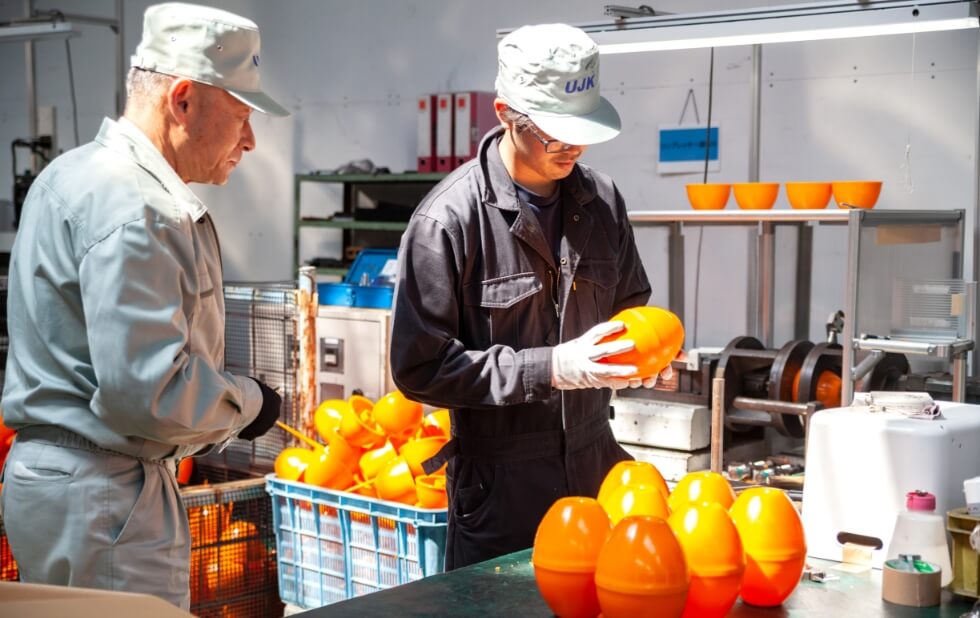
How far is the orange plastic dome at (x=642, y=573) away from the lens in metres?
1.43

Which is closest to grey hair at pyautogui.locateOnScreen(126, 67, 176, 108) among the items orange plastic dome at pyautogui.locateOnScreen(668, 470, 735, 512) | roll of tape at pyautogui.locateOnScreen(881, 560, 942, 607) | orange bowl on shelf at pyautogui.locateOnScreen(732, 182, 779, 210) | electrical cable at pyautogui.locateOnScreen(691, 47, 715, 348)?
orange plastic dome at pyautogui.locateOnScreen(668, 470, 735, 512)

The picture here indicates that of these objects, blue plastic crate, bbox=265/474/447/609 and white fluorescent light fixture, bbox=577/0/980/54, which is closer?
white fluorescent light fixture, bbox=577/0/980/54

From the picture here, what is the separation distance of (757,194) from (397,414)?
1.55m

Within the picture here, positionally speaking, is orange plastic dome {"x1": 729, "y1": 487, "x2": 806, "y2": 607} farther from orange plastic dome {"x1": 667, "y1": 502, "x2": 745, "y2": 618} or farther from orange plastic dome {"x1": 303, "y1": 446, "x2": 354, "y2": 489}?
orange plastic dome {"x1": 303, "y1": 446, "x2": 354, "y2": 489}

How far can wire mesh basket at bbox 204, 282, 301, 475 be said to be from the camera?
414cm

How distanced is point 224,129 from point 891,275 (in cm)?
247

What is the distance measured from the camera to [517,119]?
226 cm

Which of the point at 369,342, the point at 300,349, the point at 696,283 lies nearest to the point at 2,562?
the point at 300,349

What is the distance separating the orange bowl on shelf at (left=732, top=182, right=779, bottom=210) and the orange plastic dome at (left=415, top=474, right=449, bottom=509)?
62.6 inches

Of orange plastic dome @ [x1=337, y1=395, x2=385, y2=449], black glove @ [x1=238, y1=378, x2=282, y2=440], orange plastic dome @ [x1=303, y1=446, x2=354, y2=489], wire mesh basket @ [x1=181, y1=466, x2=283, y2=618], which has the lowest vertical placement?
wire mesh basket @ [x1=181, y1=466, x2=283, y2=618]

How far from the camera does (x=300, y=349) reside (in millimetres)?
4066

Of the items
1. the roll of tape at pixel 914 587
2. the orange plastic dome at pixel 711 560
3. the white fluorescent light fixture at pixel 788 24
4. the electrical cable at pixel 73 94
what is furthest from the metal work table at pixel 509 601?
the electrical cable at pixel 73 94

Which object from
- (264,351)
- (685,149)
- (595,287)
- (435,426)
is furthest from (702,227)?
(595,287)

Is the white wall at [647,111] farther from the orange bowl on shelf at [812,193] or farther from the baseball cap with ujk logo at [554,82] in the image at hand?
the baseball cap with ujk logo at [554,82]
